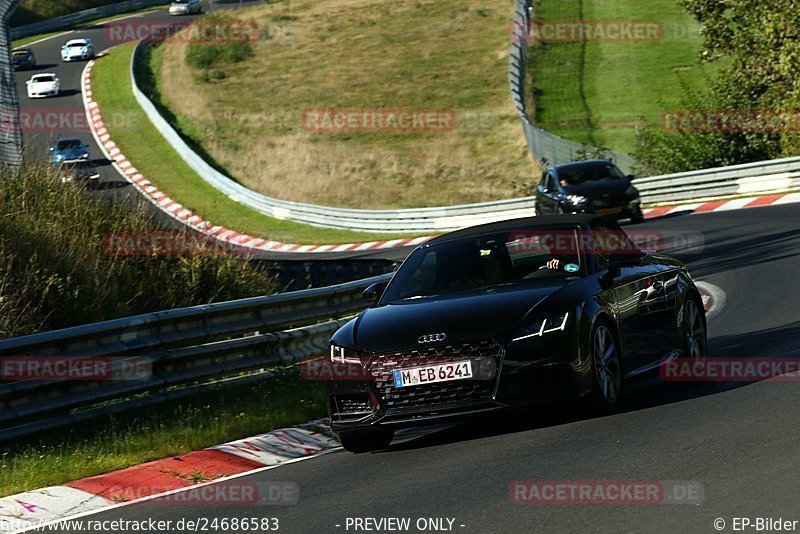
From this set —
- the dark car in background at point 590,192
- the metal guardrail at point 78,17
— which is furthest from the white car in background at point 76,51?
the dark car in background at point 590,192

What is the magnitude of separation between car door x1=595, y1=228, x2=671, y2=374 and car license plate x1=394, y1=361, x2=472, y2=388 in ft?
5.04

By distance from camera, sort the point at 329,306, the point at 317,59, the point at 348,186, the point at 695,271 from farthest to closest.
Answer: the point at 317,59 → the point at 348,186 → the point at 695,271 → the point at 329,306

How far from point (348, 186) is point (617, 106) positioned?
509 inches

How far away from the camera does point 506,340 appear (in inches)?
309

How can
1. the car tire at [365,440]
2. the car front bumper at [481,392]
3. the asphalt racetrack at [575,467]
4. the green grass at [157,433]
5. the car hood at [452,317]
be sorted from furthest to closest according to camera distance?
the car tire at [365,440]
the green grass at [157,433]
the car hood at [452,317]
the car front bumper at [481,392]
the asphalt racetrack at [575,467]

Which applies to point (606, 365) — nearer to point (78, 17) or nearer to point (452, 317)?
point (452, 317)

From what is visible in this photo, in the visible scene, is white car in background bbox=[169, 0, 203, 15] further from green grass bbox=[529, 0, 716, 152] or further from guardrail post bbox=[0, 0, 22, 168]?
guardrail post bbox=[0, 0, 22, 168]

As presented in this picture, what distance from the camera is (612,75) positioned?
55.9 m

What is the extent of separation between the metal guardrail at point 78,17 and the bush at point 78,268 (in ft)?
236

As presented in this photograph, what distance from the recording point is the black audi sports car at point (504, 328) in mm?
7871

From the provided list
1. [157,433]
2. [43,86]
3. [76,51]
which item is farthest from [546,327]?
[76,51]

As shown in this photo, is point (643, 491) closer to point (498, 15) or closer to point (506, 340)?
point (506, 340)

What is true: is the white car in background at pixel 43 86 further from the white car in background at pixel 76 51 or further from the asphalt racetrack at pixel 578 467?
the asphalt racetrack at pixel 578 467

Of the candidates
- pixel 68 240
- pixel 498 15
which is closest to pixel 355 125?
pixel 498 15
